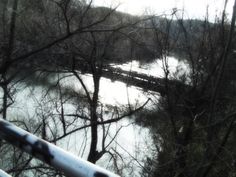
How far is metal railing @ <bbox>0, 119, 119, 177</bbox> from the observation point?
0.74m

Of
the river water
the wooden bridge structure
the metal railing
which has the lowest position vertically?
the river water

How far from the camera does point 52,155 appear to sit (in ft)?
2.78

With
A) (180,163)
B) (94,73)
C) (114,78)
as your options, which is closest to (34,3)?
(94,73)

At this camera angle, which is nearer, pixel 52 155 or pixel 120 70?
pixel 52 155

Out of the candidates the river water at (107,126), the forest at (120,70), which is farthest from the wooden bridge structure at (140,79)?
the river water at (107,126)

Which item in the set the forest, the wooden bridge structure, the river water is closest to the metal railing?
the forest

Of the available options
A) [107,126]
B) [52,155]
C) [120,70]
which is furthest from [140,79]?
[52,155]

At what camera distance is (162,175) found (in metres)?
10.8

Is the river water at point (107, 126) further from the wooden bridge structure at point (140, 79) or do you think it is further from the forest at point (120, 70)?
the wooden bridge structure at point (140, 79)

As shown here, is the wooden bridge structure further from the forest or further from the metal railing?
the metal railing

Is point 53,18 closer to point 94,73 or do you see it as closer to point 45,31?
point 45,31

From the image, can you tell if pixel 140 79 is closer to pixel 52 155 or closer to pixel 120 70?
pixel 120 70

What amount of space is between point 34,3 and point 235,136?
327 inches

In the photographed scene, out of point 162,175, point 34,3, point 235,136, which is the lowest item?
point 162,175
